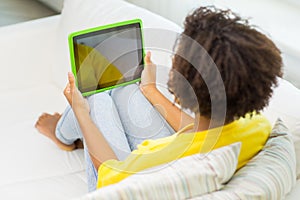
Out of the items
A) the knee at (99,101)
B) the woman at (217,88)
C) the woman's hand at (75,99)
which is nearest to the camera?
the woman at (217,88)

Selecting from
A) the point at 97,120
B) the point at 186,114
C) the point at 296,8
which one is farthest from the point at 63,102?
the point at 296,8

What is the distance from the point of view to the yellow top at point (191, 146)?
1304 mm

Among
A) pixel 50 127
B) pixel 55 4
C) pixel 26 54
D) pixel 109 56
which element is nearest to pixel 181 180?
pixel 109 56

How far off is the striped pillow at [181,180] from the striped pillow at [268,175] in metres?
0.02

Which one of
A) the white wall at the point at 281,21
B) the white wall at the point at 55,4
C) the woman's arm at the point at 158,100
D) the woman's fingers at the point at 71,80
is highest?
the white wall at the point at 281,21

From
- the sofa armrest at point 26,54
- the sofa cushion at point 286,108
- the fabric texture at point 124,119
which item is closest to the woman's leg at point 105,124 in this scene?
the fabric texture at point 124,119

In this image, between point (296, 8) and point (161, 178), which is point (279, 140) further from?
point (296, 8)

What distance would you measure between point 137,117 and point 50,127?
1.23 feet

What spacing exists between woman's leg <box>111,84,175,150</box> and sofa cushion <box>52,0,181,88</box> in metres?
0.14

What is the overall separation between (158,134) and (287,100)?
354mm

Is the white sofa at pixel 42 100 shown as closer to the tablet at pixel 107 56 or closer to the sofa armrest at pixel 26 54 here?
the sofa armrest at pixel 26 54

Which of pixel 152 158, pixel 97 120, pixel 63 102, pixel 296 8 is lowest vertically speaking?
pixel 63 102

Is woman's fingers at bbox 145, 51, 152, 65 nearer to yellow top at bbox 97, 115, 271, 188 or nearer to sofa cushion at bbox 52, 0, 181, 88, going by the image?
sofa cushion at bbox 52, 0, 181, 88

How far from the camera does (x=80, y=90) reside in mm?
1702
